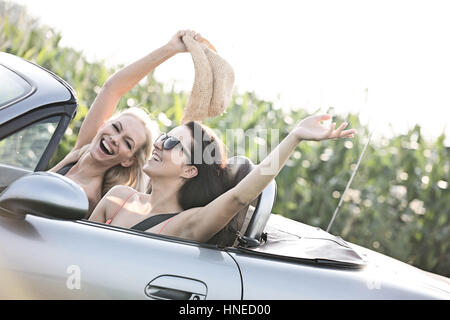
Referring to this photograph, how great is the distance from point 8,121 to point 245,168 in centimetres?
104

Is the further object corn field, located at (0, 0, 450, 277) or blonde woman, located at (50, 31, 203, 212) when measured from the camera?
corn field, located at (0, 0, 450, 277)

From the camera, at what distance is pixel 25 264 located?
196cm

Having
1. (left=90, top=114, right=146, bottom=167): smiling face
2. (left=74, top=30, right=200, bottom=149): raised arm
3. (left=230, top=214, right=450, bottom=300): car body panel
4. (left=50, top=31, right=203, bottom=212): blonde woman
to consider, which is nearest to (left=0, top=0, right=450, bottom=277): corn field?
(left=74, top=30, right=200, bottom=149): raised arm

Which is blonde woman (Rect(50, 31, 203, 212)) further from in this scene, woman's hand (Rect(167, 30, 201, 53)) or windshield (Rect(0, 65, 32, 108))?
windshield (Rect(0, 65, 32, 108))

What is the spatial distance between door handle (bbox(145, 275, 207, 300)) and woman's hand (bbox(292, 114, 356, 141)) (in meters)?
0.64

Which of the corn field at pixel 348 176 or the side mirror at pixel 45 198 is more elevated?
the side mirror at pixel 45 198

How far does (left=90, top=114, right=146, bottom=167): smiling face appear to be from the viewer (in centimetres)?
329

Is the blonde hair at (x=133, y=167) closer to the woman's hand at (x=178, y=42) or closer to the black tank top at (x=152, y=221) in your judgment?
the woman's hand at (x=178, y=42)

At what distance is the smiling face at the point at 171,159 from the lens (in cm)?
→ 280

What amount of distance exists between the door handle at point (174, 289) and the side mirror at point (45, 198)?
1.05ft

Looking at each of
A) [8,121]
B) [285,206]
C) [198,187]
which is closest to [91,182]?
[198,187]

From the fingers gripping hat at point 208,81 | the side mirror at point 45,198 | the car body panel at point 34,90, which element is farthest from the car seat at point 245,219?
the car body panel at point 34,90

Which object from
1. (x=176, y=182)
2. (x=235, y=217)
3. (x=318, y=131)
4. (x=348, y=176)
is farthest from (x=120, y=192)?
(x=348, y=176)

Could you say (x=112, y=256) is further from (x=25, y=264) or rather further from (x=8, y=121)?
(x=8, y=121)
